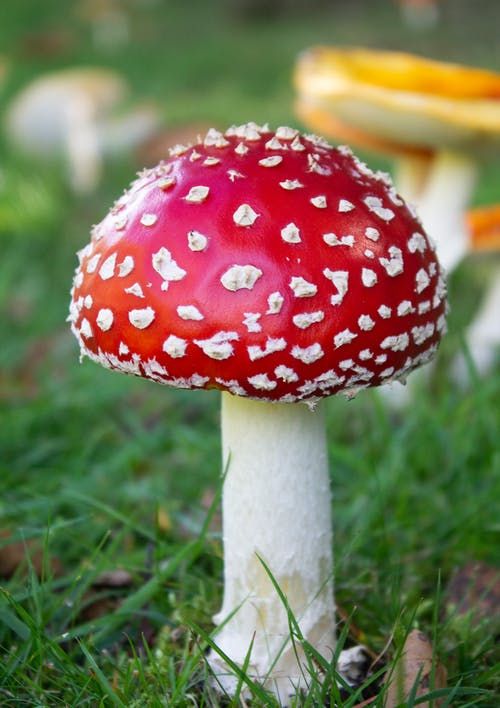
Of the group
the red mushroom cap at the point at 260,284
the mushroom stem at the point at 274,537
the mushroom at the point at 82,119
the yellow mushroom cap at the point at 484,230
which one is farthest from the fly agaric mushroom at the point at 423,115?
the mushroom at the point at 82,119

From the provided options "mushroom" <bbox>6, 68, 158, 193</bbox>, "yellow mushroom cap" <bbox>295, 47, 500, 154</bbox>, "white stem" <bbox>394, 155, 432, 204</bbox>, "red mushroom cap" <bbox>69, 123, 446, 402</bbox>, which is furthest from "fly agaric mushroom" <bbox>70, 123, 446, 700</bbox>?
"mushroom" <bbox>6, 68, 158, 193</bbox>

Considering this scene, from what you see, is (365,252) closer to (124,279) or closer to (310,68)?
(124,279)

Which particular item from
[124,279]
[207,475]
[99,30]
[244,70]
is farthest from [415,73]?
[99,30]

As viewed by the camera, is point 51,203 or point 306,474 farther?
point 51,203

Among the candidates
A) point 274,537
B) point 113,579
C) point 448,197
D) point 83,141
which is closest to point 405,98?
point 448,197

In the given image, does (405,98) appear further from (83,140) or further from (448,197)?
(83,140)
